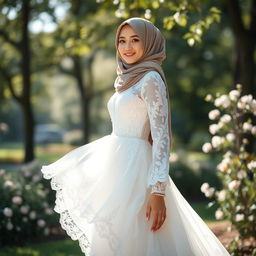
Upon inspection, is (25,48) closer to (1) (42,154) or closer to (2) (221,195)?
(2) (221,195)

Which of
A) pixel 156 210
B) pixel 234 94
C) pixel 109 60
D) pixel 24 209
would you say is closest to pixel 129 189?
pixel 156 210

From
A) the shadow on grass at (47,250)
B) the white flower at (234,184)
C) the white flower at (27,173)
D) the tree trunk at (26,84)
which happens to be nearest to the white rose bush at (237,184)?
the white flower at (234,184)

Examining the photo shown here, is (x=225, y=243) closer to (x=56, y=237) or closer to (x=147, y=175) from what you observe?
(x=56, y=237)

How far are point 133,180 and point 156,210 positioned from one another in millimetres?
263

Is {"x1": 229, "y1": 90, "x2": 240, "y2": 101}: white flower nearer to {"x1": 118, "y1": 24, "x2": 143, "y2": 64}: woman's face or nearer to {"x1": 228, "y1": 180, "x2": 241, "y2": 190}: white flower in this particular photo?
{"x1": 228, "y1": 180, "x2": 241, "y2": 190}: white flower

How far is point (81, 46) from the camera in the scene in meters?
8.92

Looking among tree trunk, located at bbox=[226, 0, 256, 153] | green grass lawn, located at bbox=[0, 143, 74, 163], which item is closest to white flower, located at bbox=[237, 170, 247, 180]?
tree trunk, located at bbox=[226, 0, 256, 153]

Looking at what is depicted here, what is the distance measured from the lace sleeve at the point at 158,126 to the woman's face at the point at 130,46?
0.70 feet

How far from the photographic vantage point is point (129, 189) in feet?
11.0

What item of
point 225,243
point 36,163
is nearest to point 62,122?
point 36,163

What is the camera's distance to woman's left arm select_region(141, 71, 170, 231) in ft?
10.7

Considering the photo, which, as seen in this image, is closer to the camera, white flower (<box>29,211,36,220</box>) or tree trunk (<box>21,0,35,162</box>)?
white flower (<box>29,211,36,220</box>)

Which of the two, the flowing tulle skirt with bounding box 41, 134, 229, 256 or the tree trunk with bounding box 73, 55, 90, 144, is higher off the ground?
the flowing tulle skirt with bounding box 41, 134, 229, 256

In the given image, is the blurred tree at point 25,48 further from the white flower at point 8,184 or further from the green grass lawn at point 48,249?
the green grass lawn at point 48,249
